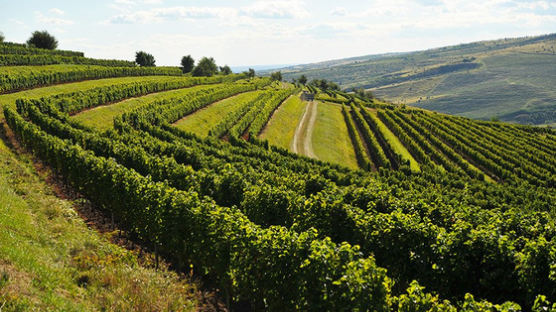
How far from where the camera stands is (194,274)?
824 inches

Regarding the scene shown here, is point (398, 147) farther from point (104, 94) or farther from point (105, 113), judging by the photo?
point (104, 94)

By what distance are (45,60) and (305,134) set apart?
287 ft

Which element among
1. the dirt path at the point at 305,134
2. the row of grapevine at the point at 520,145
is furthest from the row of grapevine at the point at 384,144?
the row of grapevine at the point at 520,145

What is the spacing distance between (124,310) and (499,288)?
1512 centimetres

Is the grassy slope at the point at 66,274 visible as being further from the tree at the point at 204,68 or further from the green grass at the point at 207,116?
the tree at the point at 204,68

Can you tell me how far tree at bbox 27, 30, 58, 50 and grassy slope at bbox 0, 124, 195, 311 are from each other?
14296cm

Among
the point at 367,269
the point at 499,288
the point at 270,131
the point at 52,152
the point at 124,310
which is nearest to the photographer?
the point at 367,269

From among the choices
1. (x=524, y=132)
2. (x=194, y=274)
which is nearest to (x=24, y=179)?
(x=194, y=274)

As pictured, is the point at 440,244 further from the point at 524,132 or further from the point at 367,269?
the point at 524,132

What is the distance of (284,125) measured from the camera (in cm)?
10325

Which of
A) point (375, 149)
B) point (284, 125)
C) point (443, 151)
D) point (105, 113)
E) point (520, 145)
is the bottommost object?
point (520, 145)

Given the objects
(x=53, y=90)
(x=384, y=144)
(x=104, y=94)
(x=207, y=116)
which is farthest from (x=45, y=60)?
(x=384, y=144)

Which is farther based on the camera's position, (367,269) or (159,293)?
(159,293)

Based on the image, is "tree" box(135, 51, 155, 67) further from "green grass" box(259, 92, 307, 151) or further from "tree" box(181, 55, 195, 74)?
"green grass" box(259, 92, 307, 151)
